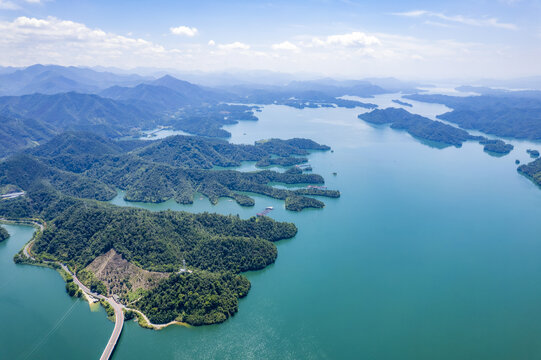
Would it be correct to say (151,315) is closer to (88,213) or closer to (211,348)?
(211,348)

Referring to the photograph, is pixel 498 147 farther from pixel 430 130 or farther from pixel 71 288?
pixel 71 288

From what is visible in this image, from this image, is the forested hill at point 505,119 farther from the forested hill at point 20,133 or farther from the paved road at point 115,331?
the forested hill at point 20,133

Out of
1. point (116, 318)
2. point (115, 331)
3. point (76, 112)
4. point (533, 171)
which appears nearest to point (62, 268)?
point (116, 318)

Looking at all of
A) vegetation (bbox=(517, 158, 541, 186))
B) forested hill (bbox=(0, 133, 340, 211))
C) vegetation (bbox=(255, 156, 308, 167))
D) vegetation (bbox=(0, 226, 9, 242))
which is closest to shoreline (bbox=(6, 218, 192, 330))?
vegetation (bbox=(0, 226, 9, 242))

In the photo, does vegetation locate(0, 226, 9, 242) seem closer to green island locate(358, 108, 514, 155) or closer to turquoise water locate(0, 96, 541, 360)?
turquoise water locate(0, 96, 541, 360)

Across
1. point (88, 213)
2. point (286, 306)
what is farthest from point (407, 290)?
point (88, 213)
